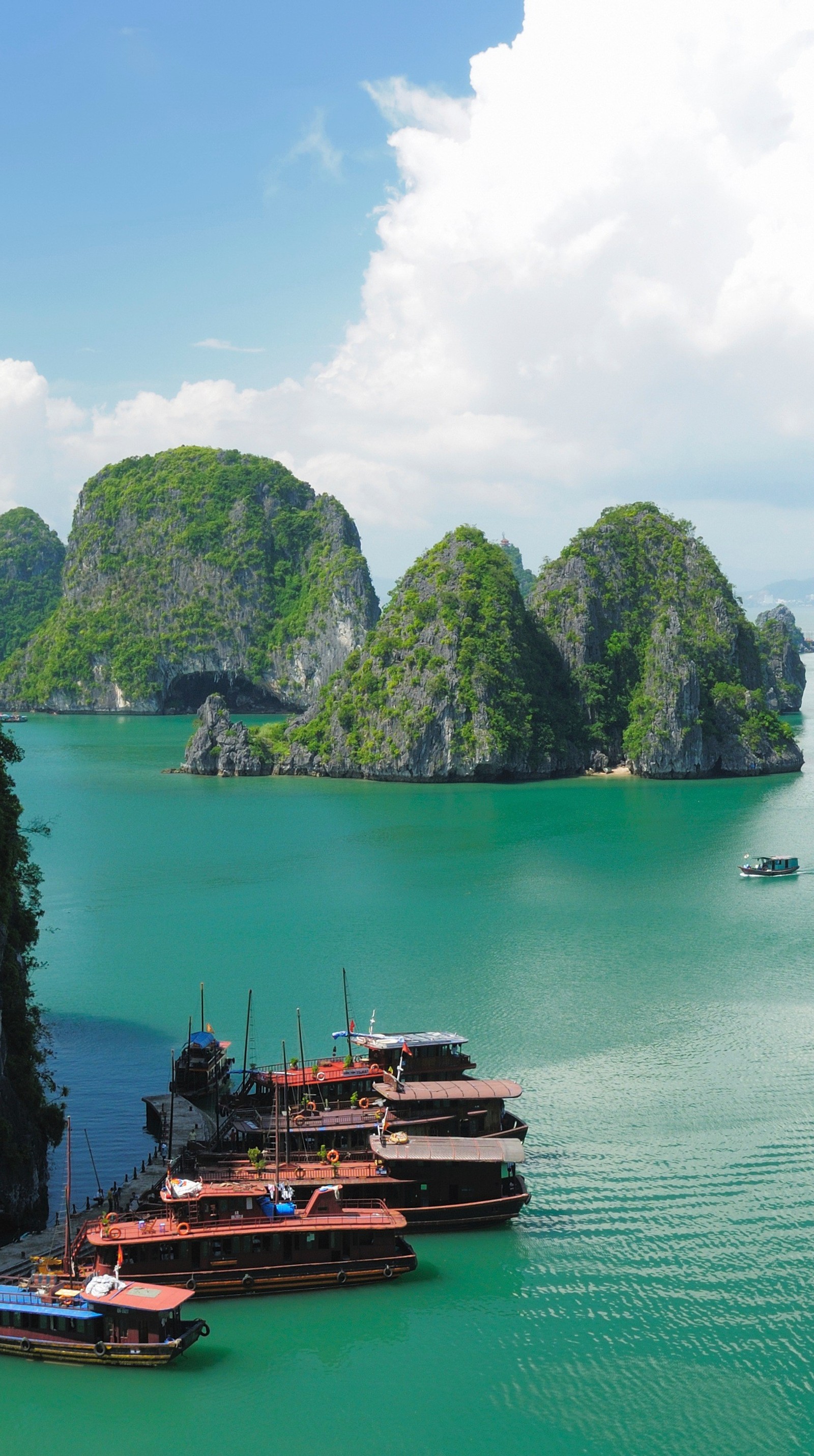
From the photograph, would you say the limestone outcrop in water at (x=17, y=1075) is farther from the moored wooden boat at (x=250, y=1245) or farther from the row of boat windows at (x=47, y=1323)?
the row of boat windows at (x=47, y=1323)

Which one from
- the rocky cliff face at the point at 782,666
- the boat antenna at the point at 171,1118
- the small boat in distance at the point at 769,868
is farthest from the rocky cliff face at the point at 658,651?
the boat antenna at the point at 171,1118

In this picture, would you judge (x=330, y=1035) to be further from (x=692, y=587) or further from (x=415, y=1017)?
(x=692, y=587)

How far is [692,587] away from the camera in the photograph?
11869cm

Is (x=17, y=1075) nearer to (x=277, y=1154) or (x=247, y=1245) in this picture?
(x=277, y=1154)

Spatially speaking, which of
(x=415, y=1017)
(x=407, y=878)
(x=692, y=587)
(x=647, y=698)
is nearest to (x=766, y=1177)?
(x=415, y=1017)

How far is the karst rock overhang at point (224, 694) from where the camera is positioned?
18050cm

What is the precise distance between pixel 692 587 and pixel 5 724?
8941 centimetres

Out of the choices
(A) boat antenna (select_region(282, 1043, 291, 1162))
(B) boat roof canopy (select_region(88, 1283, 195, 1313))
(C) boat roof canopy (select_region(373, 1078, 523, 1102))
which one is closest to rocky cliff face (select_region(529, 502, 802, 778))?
(C) boat roof canopy (select_region(373, 1078, 523, 1102))

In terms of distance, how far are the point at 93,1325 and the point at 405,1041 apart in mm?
12376

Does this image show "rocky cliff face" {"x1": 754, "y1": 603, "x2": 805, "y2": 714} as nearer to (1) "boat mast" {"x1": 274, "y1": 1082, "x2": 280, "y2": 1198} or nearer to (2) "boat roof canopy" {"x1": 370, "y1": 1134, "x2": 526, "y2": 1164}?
(2) "boat roof canopy" {"x1": 370, "y1": 1134, "x2": 526, "y2": 1164}

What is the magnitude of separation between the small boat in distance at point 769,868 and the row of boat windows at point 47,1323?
46598mm

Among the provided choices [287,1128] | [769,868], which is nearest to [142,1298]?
[287,1128]

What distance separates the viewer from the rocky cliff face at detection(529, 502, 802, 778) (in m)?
105

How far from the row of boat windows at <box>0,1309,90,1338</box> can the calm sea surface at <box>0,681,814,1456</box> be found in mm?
926
